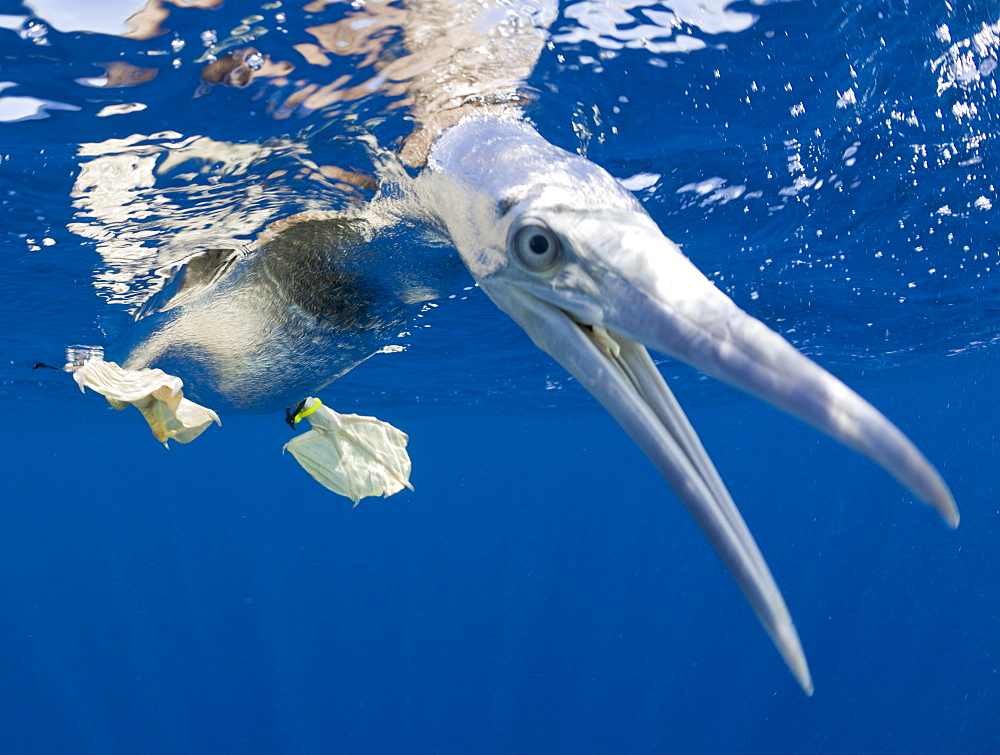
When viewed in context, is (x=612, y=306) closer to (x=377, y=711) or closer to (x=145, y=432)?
(x=145, y=432)

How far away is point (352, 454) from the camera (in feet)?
15.9

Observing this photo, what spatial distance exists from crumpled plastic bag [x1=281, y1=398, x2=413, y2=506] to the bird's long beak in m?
2.71

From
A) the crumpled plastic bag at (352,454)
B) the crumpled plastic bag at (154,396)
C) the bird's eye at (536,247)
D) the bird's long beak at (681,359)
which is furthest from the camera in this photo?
the crumpled plastic bag at (352,454)

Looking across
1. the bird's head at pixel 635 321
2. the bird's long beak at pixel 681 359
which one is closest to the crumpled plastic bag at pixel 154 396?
the bird's head at pixel 635 321

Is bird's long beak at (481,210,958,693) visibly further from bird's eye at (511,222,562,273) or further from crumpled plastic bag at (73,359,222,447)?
crumpled plastic bag at (73,359,222,447)

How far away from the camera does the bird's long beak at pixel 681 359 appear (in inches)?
58.7

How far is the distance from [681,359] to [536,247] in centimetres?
60

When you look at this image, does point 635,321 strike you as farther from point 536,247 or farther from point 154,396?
point 154,396

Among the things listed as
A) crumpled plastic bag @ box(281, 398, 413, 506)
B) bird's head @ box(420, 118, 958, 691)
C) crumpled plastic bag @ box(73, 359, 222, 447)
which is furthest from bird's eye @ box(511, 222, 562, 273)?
crumpled plastic bag @ box(281, 398, 413, 506)

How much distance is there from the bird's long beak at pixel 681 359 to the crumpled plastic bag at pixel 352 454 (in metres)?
2.71

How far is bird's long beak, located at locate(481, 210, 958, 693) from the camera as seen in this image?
1492mm

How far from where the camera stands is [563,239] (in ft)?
6.83

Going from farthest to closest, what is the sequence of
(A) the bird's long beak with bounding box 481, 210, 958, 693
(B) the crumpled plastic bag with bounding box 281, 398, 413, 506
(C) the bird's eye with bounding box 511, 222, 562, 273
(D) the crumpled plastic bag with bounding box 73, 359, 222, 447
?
(B) the crumpled plastic bag with bounding box 281, 398, 413, 506
(D) the crumpled plastic bag with bounding box 73, 359, 222, 447
(C) the bird's eye with bounding box 511, 222, 562, 273
(A) the bird's long beak with bounding box 481, 210, 958, 693

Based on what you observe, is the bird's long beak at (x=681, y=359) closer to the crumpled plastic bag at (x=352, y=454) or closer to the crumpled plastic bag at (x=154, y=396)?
the crumpled plastic bag at (x=154, y=396)
